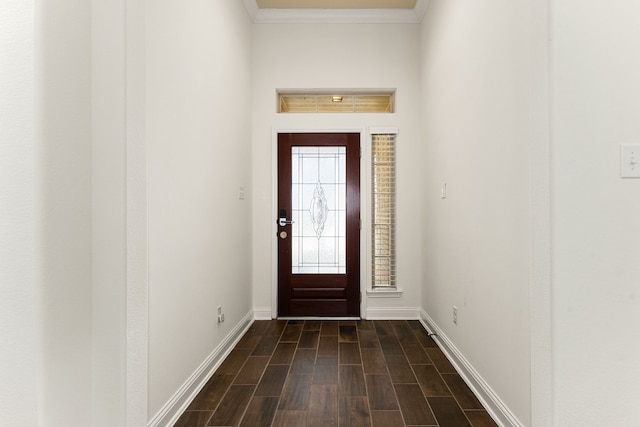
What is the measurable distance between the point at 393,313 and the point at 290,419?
7.14 feet

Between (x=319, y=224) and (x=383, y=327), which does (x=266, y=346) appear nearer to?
(x=383, y=327)

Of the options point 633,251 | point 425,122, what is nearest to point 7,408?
point 633,251

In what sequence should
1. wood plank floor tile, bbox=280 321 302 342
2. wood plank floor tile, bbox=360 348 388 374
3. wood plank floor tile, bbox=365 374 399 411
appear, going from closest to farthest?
wood plank floor tile, bbox=365 374 399 411, wood plank floor tile, bbox=360 348 388 374, wood plank floor tile, bbox=280 321 302 342

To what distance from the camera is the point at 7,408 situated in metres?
1.14

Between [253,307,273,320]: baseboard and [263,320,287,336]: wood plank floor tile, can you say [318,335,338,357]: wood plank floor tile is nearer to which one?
[263,320,287,336]: wood plank floor tile

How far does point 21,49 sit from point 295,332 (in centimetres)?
296

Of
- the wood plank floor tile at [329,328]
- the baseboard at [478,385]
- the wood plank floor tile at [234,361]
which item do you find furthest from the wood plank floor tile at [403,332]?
the wood plank floor tile at [234,361]

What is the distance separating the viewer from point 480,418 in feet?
6.64

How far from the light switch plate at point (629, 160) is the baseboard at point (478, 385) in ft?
4.04

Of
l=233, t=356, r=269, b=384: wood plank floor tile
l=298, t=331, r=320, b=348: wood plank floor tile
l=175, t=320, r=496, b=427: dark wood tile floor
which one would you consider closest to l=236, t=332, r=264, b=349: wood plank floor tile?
l=175, t=320, r=496, b=427: dark wood tile floor

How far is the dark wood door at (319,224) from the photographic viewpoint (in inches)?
157

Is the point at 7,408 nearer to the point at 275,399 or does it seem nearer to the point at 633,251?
the point at 275,399

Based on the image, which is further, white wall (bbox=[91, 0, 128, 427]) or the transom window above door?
the transom window above door

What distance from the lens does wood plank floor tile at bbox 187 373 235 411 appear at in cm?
214
